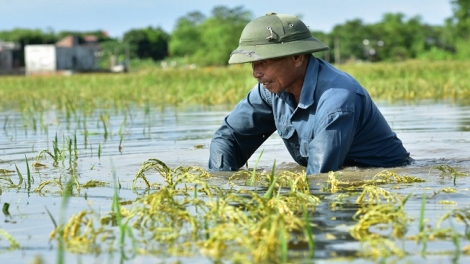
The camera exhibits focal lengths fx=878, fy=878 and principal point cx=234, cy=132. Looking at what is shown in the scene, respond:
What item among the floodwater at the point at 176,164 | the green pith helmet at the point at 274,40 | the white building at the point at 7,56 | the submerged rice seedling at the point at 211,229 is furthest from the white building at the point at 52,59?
the submerged rice seedling at the point at 211,229

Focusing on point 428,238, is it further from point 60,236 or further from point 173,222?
point 60,236

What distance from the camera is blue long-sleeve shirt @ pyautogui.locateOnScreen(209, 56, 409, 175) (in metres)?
4.80

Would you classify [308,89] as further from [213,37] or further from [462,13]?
[213,37]

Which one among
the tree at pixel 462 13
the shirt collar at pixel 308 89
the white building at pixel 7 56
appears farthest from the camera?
the white building at pixel 7 56

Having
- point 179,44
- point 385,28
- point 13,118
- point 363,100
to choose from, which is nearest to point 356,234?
point 363,100

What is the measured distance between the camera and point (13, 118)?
38.3 feet

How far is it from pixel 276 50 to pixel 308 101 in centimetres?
35

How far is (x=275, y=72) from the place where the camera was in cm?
503

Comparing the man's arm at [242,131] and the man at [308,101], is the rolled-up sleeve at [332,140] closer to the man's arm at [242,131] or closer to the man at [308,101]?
the man at [308,101]

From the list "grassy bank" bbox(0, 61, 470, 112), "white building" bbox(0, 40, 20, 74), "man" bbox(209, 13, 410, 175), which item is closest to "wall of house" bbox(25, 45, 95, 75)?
"white building" bbox(0, 40, 20, 74)

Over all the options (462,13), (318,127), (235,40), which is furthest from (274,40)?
(235,40)

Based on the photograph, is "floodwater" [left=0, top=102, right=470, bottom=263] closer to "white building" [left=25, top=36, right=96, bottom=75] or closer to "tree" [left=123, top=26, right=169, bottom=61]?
"white building" [left=25, top=36, right=96, bottom=75]

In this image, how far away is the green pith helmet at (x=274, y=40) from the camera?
4.91 metres

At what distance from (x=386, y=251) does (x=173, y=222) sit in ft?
3.25
